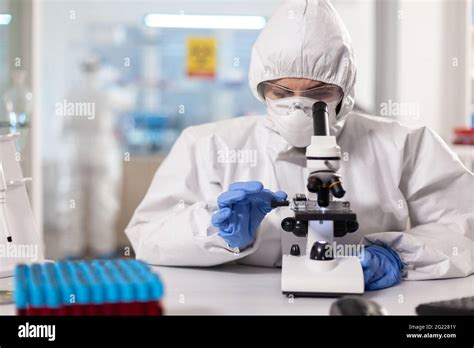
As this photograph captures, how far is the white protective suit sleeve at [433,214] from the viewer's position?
1.61m

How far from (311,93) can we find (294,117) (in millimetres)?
83

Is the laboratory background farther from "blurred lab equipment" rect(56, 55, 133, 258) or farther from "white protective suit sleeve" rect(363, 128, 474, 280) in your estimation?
"white protective suit sleeve" rect(363, 128, 474, 280)

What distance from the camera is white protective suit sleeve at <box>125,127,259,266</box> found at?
5.36 ft

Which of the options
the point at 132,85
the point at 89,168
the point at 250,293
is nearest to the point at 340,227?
the point at 250,293

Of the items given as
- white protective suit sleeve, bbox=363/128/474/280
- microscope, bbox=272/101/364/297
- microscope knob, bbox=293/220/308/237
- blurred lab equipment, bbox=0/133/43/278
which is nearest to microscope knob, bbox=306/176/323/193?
microscope, bbox=272/101/364/297

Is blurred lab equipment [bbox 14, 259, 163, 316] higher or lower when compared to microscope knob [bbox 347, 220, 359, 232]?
lower

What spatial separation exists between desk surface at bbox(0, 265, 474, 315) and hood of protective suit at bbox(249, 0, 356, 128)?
502mm

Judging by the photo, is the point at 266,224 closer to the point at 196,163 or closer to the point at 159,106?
the point at 196,163

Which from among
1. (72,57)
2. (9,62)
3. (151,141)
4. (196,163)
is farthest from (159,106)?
(196,163)

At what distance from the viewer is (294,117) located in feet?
5.39

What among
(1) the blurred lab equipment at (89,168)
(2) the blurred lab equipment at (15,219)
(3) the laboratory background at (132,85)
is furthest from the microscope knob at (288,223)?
(1) the blurred lab equipment at (89,168)

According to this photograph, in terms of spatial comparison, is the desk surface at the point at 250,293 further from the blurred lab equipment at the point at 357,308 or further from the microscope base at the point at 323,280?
the blurred lab equipment at the point at 357,308

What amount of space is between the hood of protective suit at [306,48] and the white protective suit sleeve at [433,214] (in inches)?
11.3
